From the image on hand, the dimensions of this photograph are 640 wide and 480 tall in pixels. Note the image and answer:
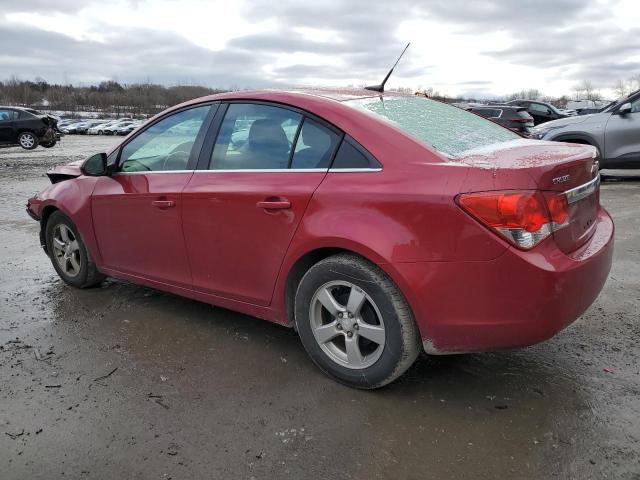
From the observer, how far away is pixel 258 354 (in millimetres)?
3359

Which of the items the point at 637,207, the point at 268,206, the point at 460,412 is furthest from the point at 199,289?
the point at 637,207

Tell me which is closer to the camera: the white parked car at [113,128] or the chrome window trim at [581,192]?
the chrome window trim at [581,192]

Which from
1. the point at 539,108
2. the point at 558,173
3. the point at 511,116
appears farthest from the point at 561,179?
the point at 539,108

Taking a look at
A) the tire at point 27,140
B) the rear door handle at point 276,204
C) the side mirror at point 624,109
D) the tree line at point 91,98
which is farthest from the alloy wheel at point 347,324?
the tree line at point 91,98

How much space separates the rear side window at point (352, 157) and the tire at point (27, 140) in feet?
71.8

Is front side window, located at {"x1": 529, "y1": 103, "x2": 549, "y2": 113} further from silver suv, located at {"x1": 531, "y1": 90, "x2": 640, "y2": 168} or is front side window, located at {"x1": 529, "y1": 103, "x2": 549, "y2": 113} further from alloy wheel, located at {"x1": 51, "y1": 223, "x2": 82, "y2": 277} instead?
alloy wheel, located at {"x1": 51, "y1": 223, "x2": 82, "y2": 277}

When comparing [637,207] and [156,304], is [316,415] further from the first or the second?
[637,207]

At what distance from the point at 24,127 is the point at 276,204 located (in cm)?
2150

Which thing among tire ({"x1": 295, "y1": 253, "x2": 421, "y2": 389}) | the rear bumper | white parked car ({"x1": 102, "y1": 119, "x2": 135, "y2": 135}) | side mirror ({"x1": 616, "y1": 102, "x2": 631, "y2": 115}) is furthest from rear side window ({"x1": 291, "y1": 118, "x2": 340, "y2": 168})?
white parked car ({"x1": 102, "y1": 119, "x2": 135, "y2": 135})

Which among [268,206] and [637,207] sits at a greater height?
[268,206]

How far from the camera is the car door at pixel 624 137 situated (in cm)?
936

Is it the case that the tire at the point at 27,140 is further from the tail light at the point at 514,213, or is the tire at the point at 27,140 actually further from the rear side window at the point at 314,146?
the tail light at the point at 514,213

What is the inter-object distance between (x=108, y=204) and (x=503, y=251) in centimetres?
285

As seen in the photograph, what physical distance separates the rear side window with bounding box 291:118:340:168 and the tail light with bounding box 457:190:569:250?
80cm
